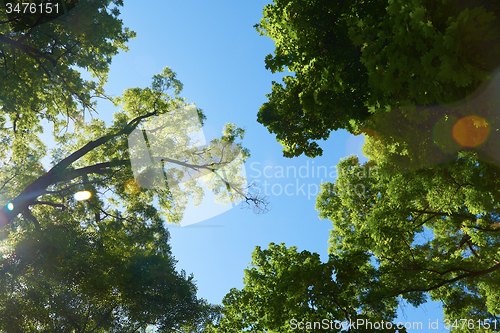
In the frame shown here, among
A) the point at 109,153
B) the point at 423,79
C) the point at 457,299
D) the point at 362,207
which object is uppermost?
the point at 109,153

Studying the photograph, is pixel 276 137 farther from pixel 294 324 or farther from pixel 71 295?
pixel 71 295

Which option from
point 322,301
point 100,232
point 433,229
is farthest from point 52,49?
point 433,229

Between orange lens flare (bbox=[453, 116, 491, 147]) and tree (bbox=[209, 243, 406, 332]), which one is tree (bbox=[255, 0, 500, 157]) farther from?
tree (bbox=[209, 243, 406, 332])

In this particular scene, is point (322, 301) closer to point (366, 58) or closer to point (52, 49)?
point (366, 58)

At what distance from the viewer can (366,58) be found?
5.36 metres

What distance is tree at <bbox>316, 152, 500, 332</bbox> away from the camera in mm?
8396

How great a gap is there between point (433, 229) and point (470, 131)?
9.61m

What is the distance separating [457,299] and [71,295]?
1733 centimetres

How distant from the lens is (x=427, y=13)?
441 cm

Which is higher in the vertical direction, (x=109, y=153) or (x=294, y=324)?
(x=109, y=153)

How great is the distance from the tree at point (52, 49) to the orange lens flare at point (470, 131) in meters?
12.0

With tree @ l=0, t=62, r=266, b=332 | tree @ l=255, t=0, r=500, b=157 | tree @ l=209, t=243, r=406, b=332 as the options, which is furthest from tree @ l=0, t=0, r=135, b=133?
tree @ l=209, t=243, r=406, b=332

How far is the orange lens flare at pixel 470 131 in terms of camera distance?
18.6 ft

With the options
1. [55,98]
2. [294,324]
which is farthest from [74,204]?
[294,324]
